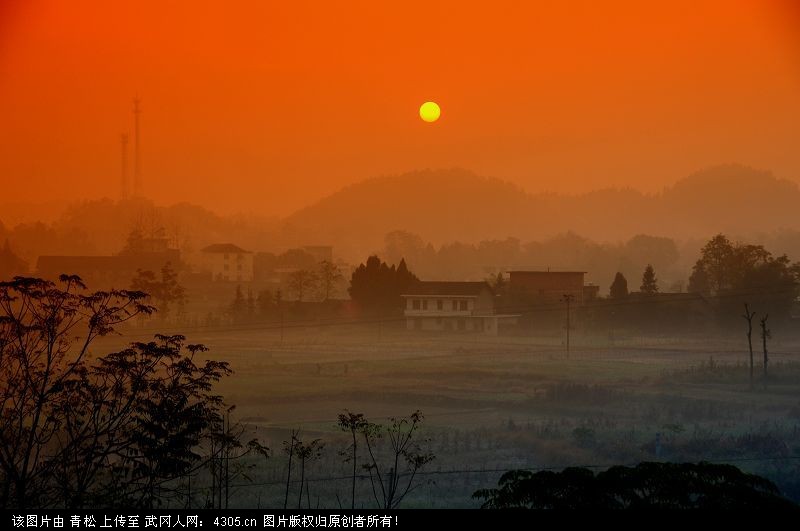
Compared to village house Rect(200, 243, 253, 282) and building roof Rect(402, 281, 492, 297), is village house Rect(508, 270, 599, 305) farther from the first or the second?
village house Rect(200, 243, 253, 282)

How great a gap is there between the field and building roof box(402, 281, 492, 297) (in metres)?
2.27

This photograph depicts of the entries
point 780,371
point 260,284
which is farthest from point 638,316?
point 260,284

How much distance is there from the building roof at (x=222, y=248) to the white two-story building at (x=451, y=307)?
797 centimetres

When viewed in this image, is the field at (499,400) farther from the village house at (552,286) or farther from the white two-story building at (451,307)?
the village house at (552,286)

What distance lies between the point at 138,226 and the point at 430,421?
64.4ft

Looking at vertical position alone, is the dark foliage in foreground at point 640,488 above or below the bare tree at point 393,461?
above

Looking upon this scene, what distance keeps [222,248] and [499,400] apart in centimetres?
1749

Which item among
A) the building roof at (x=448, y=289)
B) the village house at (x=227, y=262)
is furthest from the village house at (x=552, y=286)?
the village house at (x=227, y=262)

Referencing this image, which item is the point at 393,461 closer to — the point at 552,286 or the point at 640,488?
the point at 640,488

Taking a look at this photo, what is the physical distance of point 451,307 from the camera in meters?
34.5

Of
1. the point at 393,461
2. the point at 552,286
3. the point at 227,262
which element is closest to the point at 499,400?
the point at 393,461

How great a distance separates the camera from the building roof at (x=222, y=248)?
38.0 metres

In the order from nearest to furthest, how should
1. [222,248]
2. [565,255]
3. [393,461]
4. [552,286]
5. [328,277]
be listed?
[393,461]
[552,286]
[328,277]
[222,248]
[565,255]

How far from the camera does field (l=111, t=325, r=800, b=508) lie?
16188 mm
